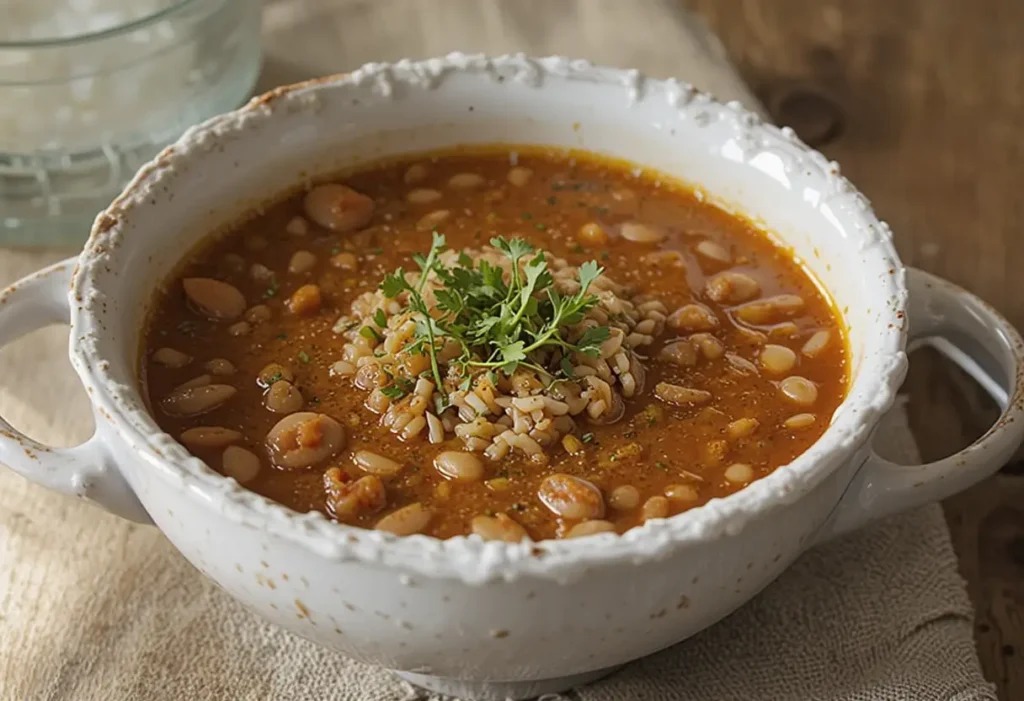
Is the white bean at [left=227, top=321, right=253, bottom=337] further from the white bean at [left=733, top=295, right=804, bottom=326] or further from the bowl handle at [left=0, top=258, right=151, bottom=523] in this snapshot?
the white bean at [left=733, top=295, right=804, bottom=326]

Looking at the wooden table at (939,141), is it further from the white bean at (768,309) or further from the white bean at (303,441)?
the white bean at (303,441)

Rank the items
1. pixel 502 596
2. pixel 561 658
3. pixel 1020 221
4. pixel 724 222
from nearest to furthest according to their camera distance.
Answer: pixel 502 596 < pixel 561 658 < pixel 724 222 < pixel 1020 221

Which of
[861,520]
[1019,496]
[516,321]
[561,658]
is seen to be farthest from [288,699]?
[1019,496]

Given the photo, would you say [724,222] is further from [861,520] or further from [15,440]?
[15,440]

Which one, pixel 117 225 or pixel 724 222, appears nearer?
pixel 117 225

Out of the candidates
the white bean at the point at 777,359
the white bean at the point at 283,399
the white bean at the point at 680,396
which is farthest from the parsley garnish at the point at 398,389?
the white bean at the point at 777,359

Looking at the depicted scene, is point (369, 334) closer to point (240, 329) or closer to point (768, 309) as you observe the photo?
point (240, 329)

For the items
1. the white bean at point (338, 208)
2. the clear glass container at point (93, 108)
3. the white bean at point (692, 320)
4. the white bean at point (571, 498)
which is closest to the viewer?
the white bean at point (571, 498)
